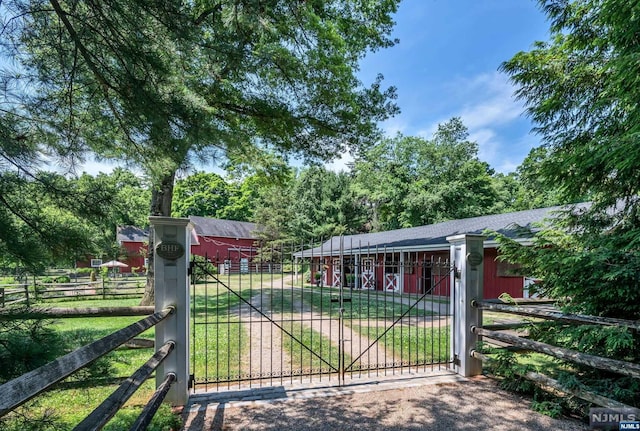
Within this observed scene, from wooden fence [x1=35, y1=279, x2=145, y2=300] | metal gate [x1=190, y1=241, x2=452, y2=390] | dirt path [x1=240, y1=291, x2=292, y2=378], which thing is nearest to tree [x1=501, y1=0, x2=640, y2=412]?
metal gate [x1=190, y1=241, x2=452, y2=390]

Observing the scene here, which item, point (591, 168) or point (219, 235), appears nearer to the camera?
point (591, 168)

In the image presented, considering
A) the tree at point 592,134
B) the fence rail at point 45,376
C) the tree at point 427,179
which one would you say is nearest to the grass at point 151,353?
the fence rail at point 45,376

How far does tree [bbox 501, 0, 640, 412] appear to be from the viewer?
3.20 metres

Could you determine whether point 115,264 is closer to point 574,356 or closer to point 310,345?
point 310,345

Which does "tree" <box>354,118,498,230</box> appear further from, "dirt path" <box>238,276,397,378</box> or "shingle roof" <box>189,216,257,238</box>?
"dirt path" <box>238,276,397,378</box>

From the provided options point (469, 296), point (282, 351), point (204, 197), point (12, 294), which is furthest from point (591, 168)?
point (204, 197)

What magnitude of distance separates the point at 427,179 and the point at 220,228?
22094mm

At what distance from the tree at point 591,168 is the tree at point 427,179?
796 inches

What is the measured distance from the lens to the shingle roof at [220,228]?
112 ft

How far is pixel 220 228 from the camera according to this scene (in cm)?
3594

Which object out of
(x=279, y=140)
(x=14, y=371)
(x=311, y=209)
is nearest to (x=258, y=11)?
(x=14, y=371)

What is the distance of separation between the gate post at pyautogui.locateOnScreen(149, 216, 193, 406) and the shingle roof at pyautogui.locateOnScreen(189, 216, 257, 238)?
30777 millimetres

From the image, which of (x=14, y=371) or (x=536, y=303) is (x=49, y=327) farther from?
(x=536, y=303)

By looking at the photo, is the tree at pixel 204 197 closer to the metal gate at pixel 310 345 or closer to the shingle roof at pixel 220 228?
the shingle roof at pixel 220 228
